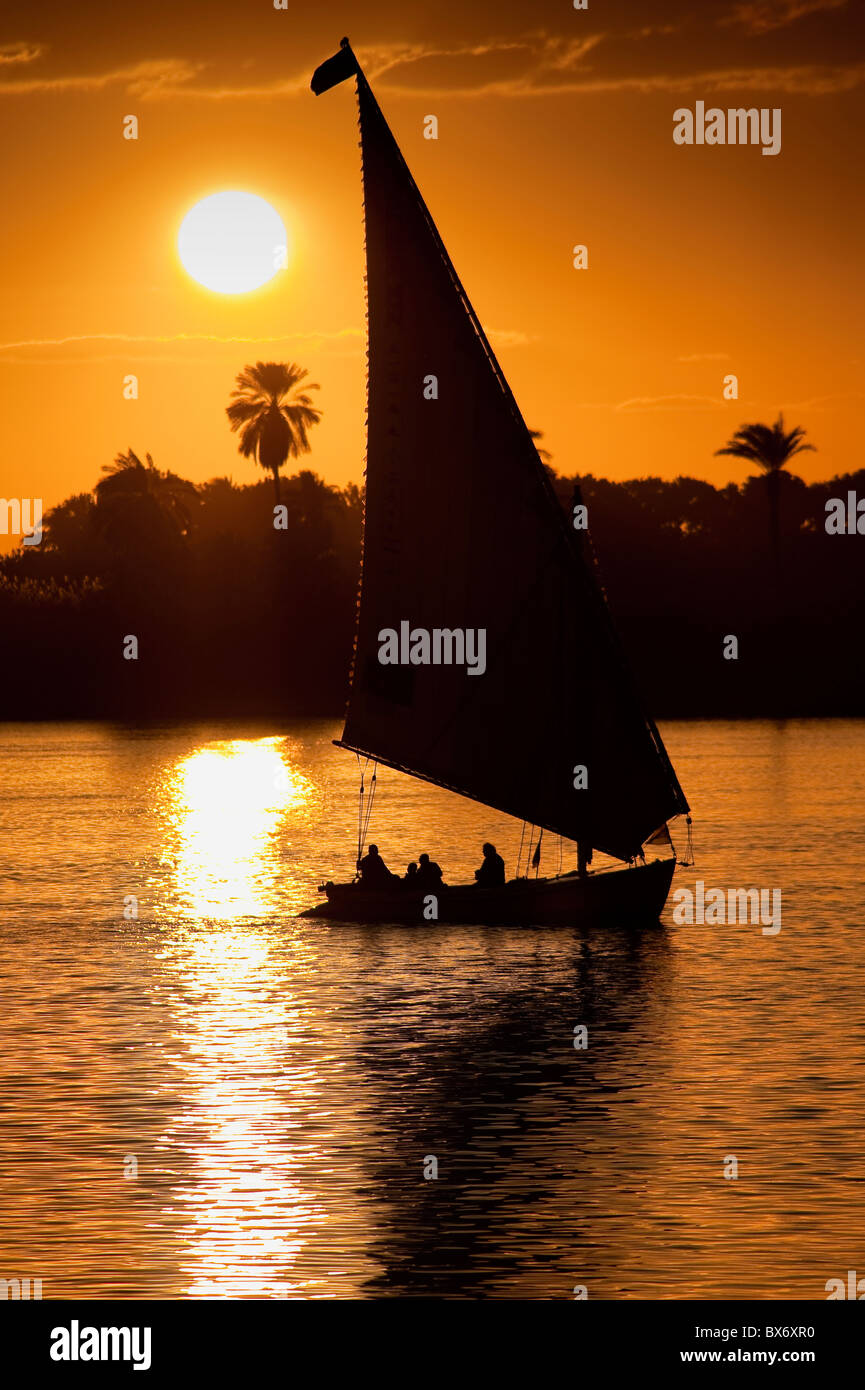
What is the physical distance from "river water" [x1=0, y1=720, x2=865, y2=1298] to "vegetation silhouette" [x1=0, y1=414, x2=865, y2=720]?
82562 millimetres

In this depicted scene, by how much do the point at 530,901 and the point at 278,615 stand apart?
104m

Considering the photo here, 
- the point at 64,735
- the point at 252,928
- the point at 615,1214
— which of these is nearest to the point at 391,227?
the point at 252,928

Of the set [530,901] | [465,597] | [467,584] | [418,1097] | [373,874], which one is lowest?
[418,1097]

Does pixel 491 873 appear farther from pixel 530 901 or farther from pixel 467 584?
pixel 467 584

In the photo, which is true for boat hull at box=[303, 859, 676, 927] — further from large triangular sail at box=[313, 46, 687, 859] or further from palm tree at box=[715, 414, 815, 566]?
palm tree at box=[715, 414, 815, 566]

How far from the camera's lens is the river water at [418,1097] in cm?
2023

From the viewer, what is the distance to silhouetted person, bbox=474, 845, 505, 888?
40969mm

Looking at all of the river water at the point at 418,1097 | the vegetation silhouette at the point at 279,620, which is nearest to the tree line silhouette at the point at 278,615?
the vegetation silhouette at the point at 279,620

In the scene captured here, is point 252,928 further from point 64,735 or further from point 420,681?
point 64,735

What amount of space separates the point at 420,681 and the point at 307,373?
104570 mm

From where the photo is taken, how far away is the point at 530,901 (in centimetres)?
4081

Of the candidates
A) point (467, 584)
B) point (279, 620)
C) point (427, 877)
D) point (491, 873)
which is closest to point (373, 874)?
point (427, 877)

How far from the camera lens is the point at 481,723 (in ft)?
128

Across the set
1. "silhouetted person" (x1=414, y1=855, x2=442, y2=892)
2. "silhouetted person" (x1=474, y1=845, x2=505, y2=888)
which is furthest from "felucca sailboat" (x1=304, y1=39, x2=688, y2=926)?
"silhouetted person" (x1=474, y1=845, x2=505, y2=888)
